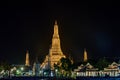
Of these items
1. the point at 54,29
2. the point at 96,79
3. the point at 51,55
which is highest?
the point at 54,29

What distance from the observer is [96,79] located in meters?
87.2

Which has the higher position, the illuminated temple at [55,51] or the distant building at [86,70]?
the illuminated temple at [55,51]

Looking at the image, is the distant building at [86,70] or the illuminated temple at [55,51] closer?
the distant building at [86,70]

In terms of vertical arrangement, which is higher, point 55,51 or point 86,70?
point 55,51

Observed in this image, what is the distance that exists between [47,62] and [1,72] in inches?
1208

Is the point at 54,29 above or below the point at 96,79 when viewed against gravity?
above

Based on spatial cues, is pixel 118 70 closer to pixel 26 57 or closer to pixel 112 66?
pixel 112 66

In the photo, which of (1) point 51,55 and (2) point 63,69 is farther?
(1) point 51,55

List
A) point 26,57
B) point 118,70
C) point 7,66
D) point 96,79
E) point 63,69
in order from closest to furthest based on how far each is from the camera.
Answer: point 96,79
point 118,70
point 63,69
point 7,66
point 26,57

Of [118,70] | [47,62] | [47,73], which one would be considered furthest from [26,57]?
[118,70]

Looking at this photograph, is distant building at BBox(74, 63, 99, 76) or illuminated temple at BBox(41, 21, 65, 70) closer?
distant building at BBox(74, 63, 99, 76)

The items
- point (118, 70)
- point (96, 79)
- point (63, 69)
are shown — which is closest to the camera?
point (96, 79)

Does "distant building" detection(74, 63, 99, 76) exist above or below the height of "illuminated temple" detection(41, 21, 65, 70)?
below

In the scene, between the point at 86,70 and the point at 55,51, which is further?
the point at 55,51
